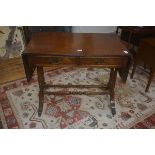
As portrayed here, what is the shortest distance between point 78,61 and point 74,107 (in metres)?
0.81

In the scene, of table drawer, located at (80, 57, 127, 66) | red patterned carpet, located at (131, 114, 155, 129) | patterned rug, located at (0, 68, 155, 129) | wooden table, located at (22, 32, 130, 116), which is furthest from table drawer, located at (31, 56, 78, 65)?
red patterned carpet, located at (131, 114, 155, 129)

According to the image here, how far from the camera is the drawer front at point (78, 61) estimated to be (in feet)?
5.93

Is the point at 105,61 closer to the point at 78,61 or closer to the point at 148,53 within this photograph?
the point at 78,61

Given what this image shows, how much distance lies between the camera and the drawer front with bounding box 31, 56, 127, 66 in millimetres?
1809

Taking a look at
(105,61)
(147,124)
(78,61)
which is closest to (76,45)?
(78,61)

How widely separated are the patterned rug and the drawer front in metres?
0.76

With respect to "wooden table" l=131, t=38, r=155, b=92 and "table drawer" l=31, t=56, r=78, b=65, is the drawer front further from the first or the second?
"wooden table" l=131, t=38, r=155, b=92

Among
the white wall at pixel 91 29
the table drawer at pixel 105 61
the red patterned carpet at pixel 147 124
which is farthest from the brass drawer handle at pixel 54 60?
the white wall at pixel 91 29

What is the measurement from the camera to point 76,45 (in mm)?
1972

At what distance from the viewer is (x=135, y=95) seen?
2666mm

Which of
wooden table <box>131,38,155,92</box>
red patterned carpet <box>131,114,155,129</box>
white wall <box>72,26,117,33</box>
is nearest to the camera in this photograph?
red patterned carpet <box>131,114,155,129</box>

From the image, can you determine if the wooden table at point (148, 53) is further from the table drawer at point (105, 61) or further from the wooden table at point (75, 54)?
the table drawer at point (105, 61)

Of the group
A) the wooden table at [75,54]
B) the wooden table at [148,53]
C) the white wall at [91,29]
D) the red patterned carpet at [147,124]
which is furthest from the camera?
the white wall at [91,29]

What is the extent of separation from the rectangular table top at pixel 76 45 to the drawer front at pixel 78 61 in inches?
2.1
